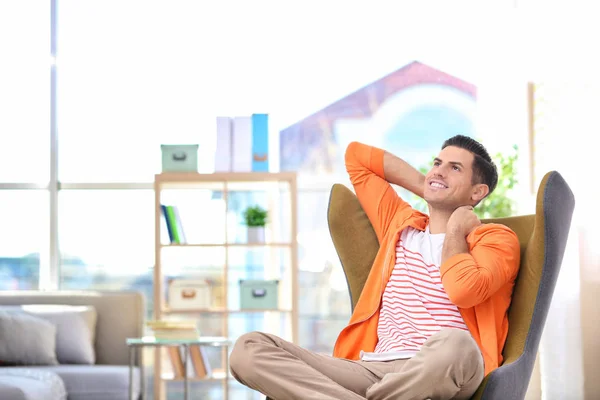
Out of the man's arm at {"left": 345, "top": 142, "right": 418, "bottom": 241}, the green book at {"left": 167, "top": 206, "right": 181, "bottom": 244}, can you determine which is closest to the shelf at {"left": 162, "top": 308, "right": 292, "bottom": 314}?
the green book at {"left": 167, "top": 206, "right": 181, "bottom": 244}

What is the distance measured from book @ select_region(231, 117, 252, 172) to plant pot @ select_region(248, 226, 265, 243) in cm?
35

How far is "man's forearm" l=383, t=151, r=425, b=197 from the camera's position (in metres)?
2.85

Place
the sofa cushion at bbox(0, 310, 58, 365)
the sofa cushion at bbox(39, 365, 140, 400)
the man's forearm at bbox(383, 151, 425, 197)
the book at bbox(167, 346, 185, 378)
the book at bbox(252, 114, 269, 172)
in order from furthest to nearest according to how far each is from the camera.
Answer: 1. the book at bbox(252, 114, 269, 172)
2. the book at bbox(167, 346, 185, 378)
3. the sofa cushion at bbox(0, 310, 58, 365)
4. the sofa cushion at bbox(39, 365, 140, 400)
5. the man's forearm at bbox(383, 151, 425, 197)

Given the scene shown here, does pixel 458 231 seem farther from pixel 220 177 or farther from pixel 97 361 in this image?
pixel 97 361

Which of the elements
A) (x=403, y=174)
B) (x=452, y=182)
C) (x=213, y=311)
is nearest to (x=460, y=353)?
(x=452, y=182)

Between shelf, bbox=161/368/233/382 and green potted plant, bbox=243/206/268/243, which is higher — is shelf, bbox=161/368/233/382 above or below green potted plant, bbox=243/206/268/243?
below

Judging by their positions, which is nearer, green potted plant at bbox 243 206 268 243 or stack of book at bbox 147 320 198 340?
stack of book at bbox 147 320 198 340

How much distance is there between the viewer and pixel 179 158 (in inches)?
198

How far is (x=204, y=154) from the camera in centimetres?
549

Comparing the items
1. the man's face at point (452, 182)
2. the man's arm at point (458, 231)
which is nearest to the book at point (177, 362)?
the man's face at point (452, 182)

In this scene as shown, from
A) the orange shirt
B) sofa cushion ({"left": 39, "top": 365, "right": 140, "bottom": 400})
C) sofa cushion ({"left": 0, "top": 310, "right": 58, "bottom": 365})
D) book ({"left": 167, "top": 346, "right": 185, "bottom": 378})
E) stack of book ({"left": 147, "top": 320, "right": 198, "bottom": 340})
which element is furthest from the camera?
book ({"left": 167, "top": 346, "right": 185, "bottom": 378})

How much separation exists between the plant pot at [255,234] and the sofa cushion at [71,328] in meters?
1.02

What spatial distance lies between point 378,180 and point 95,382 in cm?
235

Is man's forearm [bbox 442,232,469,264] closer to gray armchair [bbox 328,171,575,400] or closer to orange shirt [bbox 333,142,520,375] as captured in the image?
orange shirt [bbox 333,142,520,375]
